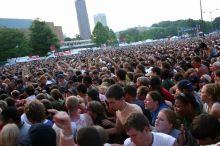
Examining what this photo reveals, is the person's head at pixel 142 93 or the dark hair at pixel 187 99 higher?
the dark hair at pixel 187 99

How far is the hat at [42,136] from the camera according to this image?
4.21 meters

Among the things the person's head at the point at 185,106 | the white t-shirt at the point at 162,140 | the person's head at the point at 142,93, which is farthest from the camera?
the person's head at the point at 142,93

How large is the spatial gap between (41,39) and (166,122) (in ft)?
288

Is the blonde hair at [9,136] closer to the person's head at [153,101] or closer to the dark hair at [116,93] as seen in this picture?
the dark hair at [116,93]

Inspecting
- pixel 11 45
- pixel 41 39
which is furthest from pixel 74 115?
pixel 41 39

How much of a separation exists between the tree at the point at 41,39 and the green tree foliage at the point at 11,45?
243 cm

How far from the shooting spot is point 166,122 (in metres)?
4.52

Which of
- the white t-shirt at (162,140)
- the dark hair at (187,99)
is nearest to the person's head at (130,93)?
the dark hair at (187,99)

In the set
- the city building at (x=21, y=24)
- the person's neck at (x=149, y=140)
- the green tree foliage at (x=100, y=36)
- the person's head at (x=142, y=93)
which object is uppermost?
the city building at (x=21, y=24)

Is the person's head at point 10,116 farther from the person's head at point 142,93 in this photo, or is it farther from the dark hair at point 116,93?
the person's head at point 142,93

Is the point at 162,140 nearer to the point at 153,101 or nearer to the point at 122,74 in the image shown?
the point at 153,101

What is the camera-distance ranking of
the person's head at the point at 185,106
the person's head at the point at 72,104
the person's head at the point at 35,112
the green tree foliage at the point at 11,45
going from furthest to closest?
the green tree foliage at the point at 11,45
the person's head at the point at 72,104
the person's head at the point at 35,112
the person's head at the point at 185,106

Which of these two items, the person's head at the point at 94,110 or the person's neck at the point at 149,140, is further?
the person's head at the point at 94,110

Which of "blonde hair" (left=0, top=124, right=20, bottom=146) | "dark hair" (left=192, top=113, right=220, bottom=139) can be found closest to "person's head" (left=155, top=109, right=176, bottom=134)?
"dark hair" (left=192, top=113, right=220, bottom=139)
